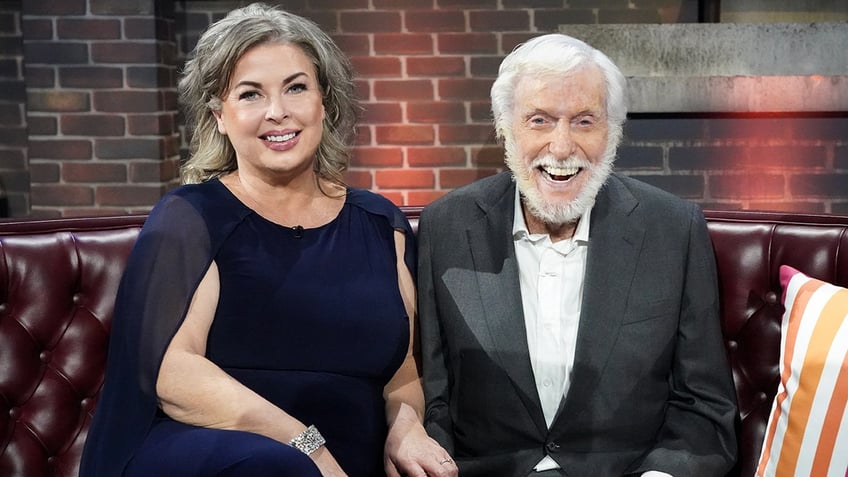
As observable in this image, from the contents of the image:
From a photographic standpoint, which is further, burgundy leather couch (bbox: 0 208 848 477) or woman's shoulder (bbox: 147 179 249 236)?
burgundy leather couch (bbox: 0 208 848 477)

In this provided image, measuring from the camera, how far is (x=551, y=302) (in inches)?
74.4

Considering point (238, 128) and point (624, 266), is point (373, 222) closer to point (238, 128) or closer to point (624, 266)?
point (238, 128)

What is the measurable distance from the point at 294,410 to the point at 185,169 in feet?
1.95

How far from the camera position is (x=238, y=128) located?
1.89 metres

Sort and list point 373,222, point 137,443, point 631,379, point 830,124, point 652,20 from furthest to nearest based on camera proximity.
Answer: point 652,20, point 830,124, point 373,222, point 631,379, point 137,443

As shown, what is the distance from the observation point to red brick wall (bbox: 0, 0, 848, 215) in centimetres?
323

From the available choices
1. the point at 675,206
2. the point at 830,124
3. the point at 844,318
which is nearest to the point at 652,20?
the point at 830,124

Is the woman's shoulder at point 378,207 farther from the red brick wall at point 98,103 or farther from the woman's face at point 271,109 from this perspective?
the red brick wall at point 98,103

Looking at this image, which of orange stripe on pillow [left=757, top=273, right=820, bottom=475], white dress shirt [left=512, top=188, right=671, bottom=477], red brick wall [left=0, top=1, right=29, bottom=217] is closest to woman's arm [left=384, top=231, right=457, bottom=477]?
white dress shirt [left=512, top=188, right=671, bottom=477]

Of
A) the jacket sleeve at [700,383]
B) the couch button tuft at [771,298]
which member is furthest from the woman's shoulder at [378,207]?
the couch button tuft at [771,298]

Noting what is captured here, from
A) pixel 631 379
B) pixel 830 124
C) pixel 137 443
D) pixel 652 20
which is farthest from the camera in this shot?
pixel 652 20

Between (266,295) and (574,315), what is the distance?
620mm

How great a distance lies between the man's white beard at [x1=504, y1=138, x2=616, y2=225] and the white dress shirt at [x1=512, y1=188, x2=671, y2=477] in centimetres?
5

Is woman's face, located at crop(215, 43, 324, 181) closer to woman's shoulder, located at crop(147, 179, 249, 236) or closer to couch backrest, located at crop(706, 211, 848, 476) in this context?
woman's shoulder, located at crop(147, 179, 249, 236)
